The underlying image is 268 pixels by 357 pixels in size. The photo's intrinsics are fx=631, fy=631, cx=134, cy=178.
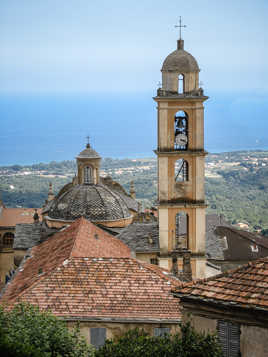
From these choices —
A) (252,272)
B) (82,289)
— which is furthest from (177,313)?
(252,272)

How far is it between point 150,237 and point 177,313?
1293 centimetres

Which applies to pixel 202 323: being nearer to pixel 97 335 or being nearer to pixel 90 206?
pixel 97 335

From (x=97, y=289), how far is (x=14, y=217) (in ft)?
124

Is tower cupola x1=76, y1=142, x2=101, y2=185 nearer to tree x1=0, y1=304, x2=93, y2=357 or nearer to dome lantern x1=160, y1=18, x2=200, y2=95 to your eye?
dome lantern x1=160, y1=18, x2=200, y2=95

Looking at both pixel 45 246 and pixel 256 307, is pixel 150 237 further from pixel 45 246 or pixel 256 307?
pixel 256 307

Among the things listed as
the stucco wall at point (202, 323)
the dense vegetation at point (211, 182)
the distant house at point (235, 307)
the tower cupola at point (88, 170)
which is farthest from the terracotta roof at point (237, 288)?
the dense vegetation at point (211, 182)

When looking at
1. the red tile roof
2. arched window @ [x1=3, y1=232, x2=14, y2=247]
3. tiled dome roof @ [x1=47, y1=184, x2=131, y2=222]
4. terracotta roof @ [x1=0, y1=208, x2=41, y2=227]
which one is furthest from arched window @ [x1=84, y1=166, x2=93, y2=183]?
terracotta roof @ [x1=0, y1=208, x2=41, y2=227]

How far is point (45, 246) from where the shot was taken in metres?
29.7

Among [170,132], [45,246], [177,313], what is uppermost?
[170,132]

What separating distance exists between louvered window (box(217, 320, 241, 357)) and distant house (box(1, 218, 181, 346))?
525cm

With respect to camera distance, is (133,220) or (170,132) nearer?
(170,132)

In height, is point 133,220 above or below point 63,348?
above

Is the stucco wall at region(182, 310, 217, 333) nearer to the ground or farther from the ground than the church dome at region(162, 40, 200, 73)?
nearer to the ground

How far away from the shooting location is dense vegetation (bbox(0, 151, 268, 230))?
332 feet
